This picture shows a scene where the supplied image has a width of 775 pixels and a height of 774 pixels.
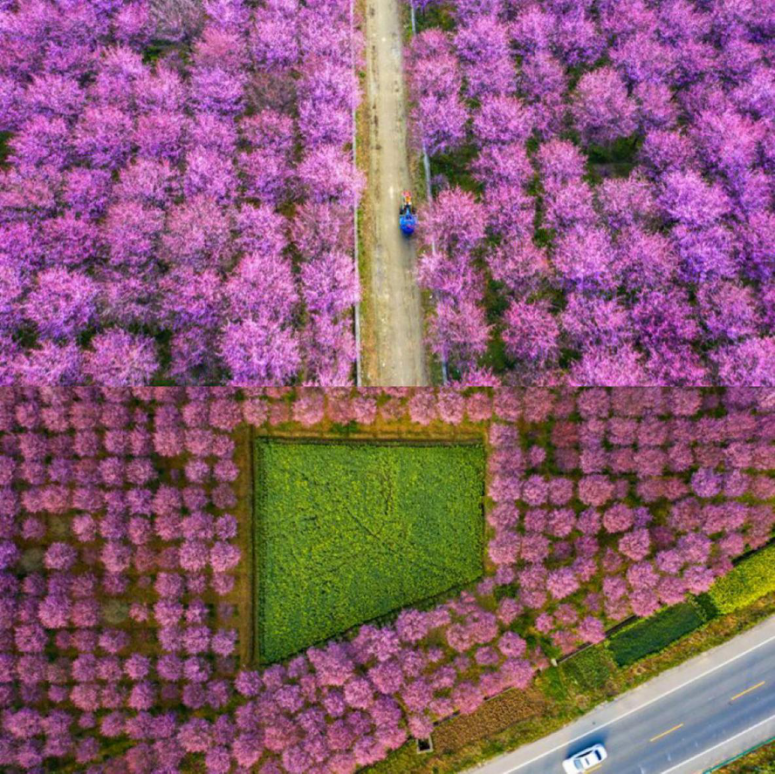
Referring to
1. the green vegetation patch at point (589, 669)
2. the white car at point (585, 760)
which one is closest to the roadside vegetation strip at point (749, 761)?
the white car at point (585, 760)

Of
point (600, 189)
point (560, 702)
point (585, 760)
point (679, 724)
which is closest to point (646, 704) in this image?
point (679, 724)

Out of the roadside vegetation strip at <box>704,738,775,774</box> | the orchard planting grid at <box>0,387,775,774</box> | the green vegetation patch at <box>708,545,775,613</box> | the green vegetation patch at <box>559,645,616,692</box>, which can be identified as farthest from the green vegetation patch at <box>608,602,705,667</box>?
the roadside vegetation strip at <box>704,738,775,774</box>

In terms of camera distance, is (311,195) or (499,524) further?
(311,195)

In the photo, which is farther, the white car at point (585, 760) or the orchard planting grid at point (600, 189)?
the orchard planting grid at point (600, 189)

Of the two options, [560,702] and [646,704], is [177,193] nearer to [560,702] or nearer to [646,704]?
[560,702]

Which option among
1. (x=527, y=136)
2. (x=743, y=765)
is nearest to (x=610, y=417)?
(x=527, y=136)

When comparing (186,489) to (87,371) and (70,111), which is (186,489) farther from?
(70,111)

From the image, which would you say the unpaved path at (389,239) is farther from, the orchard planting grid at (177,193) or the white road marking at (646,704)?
the white road marking at (646,704)
